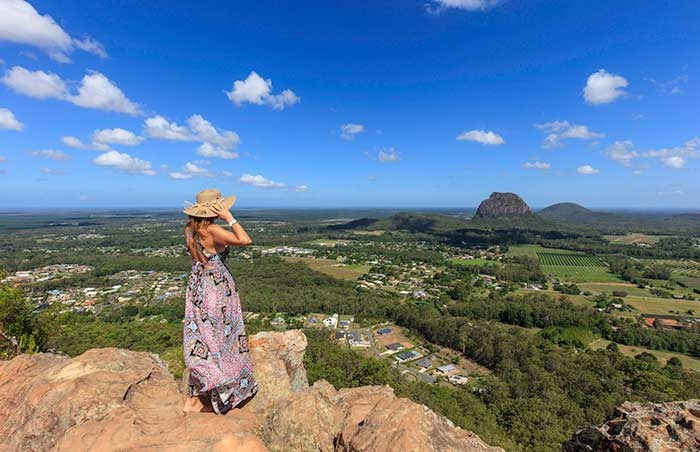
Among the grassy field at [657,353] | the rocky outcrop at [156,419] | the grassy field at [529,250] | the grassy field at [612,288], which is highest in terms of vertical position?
the rocky outcrop at [156,419]

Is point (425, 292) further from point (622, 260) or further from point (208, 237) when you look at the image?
point (622, 260)

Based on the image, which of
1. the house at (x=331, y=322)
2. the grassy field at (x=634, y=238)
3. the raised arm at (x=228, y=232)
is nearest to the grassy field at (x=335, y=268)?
the house at (x=331, y=322)

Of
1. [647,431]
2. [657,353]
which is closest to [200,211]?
[647,431]

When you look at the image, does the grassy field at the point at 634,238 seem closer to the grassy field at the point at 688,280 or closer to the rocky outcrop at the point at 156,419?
the grassy field at the point at 688,280

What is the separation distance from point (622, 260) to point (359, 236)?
85221 mm

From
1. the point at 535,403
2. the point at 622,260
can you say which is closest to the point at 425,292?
the point at 535,403

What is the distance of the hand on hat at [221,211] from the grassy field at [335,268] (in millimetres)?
60428

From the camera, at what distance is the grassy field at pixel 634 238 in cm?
11124

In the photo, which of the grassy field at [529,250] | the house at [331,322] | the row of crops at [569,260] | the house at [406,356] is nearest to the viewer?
the house at [406,356]

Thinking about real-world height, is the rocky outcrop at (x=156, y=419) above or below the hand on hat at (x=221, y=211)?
below

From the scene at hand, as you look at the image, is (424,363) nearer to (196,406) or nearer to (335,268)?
(196,406)

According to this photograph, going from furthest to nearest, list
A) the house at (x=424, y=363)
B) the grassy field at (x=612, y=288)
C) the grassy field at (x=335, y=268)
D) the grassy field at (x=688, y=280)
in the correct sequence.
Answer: the grassy field at (x=335, y=268)
the grassy field at (x=688, y=280)
the grassy field at (x=612, y=288)
the house at (x=424, y=363)

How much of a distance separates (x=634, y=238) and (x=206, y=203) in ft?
531

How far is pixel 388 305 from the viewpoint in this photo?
4562cm
